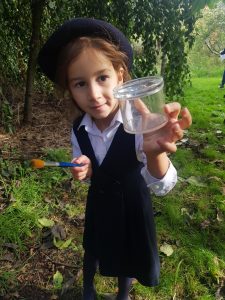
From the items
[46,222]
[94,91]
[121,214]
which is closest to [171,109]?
[94,91]

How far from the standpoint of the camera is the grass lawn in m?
2.03

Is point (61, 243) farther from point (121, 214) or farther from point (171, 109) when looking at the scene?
point (171, 109)

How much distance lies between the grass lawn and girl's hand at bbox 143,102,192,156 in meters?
1.15

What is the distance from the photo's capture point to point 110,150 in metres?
1.40

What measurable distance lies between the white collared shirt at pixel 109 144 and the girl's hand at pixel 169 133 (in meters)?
0.12

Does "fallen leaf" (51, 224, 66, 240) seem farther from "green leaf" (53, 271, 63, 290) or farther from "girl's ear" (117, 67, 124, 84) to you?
"girl's ear" (117, 67, 124, 84)

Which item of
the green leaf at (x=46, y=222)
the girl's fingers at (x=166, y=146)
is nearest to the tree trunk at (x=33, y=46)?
the green leaf at (x=46, y=222)

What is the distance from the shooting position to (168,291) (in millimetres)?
1987

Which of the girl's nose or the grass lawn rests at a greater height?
the girl's nose

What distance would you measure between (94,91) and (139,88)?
0.23m

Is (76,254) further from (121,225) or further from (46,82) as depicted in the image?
(46,82)

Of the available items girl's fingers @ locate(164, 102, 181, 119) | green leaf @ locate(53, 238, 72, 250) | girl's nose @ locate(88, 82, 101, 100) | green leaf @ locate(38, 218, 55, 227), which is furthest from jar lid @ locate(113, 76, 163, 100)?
green leaf @ locate(38, 218, 55, 227)

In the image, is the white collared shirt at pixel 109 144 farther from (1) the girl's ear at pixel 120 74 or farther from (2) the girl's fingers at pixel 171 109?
(2) the girl's fingers at pixel 171 109

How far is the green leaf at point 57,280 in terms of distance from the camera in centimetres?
203
